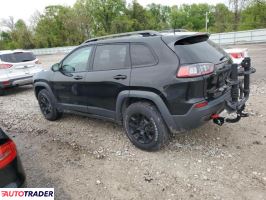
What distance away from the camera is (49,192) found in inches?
99.3

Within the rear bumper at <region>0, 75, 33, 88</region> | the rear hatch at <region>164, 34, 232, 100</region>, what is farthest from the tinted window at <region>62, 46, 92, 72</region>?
the rear bumper at <region>0, 75, 33, 88</region>

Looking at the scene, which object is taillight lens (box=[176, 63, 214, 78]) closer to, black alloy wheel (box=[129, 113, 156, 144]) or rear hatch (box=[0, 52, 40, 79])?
black alloy wheel (box=[129, 113, 156, 144])

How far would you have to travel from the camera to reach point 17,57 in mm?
9375

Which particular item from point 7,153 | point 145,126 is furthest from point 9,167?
point 145,126

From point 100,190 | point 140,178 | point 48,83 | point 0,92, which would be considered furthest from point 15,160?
point 0,92

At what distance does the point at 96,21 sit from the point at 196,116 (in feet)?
202

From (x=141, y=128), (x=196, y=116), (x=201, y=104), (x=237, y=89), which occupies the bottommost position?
(x=141, y=128)

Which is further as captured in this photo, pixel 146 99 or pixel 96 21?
pixel 96 21

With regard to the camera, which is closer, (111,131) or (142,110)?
(142,110)

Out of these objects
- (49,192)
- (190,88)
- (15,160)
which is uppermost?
(190,88)

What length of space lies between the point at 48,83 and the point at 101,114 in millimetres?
1689

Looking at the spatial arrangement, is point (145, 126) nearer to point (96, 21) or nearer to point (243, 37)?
point (243, 37)

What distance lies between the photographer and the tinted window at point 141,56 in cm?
378

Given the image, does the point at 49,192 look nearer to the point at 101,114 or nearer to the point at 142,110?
the point at 142,110
